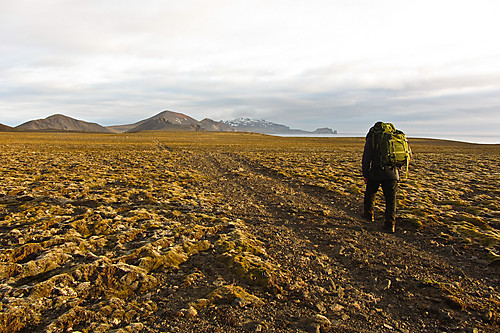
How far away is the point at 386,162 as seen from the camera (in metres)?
8.57

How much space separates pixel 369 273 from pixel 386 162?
155 inches

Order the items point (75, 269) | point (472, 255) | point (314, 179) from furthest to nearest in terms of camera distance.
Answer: point (314, 179)
point (472, 255)
point (75, 269)

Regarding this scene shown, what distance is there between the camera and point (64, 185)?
43.8ft

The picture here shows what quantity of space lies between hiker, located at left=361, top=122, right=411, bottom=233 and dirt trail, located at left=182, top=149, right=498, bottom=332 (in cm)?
87

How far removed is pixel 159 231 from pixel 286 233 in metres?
3.88

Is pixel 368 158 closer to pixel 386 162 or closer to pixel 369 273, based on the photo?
pixel 386 162

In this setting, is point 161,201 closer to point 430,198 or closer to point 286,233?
point 286,233

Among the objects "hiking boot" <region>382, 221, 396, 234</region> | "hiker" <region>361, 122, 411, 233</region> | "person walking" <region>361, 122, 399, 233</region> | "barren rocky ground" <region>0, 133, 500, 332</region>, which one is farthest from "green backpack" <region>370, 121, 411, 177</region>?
"barren rocky ground" <region>0, 133, 500, 332</region>

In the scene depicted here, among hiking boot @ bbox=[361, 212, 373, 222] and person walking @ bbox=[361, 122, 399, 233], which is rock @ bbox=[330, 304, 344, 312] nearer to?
person walking @ bbox=[361, 122, 399, 233]

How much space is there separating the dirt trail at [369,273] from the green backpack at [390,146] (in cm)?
235

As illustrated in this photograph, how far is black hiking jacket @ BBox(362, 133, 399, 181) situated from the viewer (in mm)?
8734

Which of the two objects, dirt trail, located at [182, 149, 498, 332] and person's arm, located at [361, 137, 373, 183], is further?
person's arm, located at [361, 137, 373, 183]

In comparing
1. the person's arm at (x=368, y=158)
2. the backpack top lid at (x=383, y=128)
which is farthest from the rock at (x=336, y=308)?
the backpack top lid at (x=383, y=128)

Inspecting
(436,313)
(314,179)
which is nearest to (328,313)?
(436,313)
